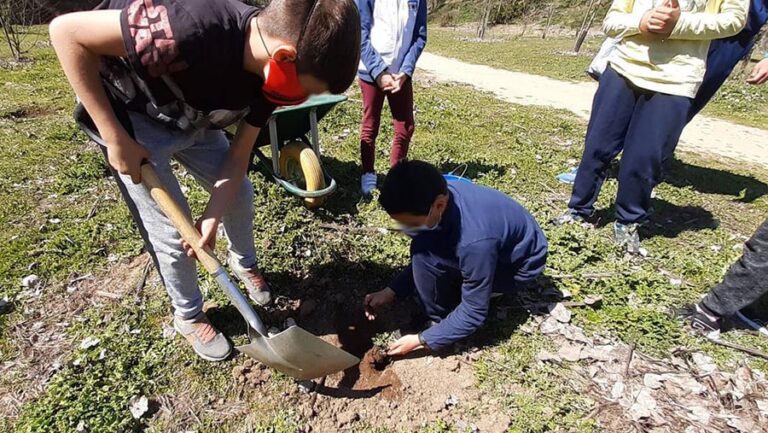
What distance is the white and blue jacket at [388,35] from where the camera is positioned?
137 inches

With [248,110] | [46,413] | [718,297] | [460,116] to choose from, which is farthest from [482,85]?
[46,413]

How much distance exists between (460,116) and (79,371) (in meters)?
5.48

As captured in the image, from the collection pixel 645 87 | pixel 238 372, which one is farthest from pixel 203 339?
pixel 645 87

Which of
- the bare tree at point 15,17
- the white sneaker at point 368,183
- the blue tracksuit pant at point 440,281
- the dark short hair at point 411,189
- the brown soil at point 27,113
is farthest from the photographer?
the bare tree at point 15,17

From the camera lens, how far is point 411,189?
1850 millimetres

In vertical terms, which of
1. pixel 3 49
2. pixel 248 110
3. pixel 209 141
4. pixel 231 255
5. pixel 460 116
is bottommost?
pixel 3 49

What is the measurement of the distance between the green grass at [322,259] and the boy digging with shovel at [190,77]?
1.63 ft

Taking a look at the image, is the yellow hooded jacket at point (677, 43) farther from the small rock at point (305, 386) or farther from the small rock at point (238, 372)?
the small rock at point (238, 372)

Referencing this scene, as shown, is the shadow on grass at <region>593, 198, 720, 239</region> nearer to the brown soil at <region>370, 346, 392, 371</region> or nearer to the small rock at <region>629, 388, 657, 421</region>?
the small rock at <region>629, 388, 657, 421</region>

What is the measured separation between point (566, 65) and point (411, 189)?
41.7ft

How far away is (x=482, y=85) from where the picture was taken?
10.2 m

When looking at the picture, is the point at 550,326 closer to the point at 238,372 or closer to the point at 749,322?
the point at 749,322

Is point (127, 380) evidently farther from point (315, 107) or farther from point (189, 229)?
point (315, 107)

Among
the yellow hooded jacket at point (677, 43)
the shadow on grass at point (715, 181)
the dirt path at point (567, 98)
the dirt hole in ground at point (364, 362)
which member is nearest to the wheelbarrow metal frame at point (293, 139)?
the dirt hole in ground at point (364, 362)
